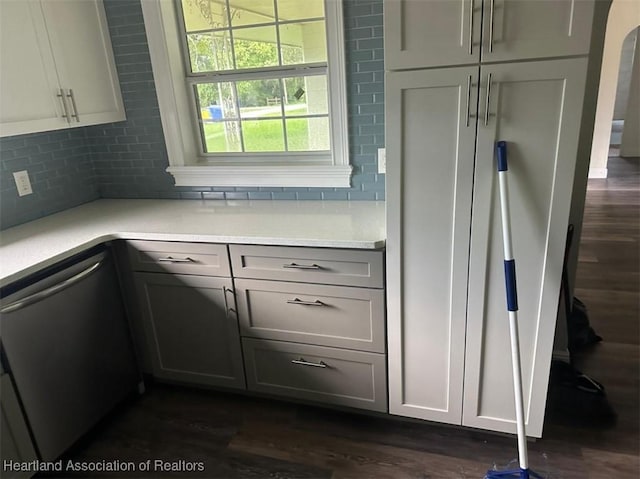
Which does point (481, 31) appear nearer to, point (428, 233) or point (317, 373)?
point (428, 233)

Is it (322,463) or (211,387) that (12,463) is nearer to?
(211,387)

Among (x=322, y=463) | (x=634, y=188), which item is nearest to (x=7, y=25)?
(x=322, y=463)

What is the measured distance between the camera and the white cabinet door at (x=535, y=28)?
133 cm

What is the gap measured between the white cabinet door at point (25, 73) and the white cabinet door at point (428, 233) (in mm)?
1526

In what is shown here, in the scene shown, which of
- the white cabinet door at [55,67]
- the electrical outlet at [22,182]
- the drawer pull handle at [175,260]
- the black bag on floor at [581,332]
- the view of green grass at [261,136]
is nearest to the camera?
the white cabinet door at [55,67]

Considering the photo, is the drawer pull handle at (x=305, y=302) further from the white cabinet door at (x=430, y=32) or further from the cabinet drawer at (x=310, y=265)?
the white cabinet door at (x=430, y=32)

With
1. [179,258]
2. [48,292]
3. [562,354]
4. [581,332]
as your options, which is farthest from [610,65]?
[48,292]

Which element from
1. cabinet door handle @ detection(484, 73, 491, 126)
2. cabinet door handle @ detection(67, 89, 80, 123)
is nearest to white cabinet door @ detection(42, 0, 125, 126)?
cabinet door handle @ detection(67, 89, 80, 123)

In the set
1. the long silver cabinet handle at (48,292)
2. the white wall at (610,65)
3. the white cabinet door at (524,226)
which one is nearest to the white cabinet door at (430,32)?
the white cabinet door at (524,226)

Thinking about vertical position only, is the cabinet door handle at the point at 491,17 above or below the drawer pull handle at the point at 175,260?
above

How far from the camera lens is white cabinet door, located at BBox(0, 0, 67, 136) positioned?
6.25 feet

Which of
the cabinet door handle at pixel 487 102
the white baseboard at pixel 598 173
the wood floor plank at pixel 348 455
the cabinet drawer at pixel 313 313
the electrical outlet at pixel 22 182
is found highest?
the cabinet door handle at pixel 487 102

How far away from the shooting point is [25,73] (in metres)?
1.98

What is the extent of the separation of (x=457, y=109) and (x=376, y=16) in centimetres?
78
